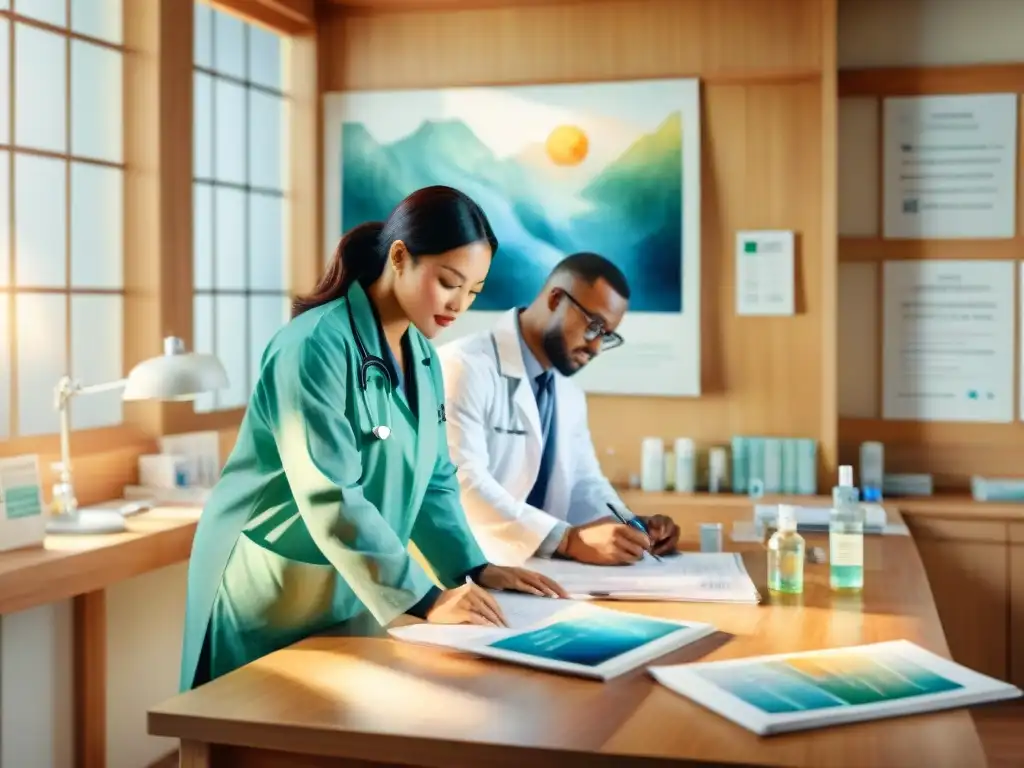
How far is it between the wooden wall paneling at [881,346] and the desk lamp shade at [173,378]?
2.42m

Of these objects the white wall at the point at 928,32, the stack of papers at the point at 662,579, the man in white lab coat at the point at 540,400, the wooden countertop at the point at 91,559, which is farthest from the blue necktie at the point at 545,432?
the white wall at the point at 928,32

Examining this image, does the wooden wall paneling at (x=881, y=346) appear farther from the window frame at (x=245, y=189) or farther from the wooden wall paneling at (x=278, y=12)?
the window frame at (x=245, y=189)

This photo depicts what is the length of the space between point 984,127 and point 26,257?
10.4ft

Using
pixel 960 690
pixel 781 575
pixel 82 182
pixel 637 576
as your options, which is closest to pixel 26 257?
pixel 82 182

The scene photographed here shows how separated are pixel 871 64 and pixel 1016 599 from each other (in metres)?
1.91

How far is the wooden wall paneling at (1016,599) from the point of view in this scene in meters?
4.14

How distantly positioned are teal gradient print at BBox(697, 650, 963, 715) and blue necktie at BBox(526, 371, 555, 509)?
131cm

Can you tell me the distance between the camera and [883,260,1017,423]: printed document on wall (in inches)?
176

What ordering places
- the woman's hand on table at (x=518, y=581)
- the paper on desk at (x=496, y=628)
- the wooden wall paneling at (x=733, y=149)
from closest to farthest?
the paper on desk at (x=496, y=628), the woman's hand on table at (x=518, y=581), the wooden wall paneling at (x=733, y=149)

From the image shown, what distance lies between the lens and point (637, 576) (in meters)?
2.40

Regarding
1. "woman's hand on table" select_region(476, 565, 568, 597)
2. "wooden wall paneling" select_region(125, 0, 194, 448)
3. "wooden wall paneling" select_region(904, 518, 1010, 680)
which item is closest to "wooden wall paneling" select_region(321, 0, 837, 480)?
"wooden wall paneling" select_region(904, 518, 1010, 680)

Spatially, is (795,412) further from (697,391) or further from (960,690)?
(960,690)

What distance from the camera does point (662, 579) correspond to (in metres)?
2.37

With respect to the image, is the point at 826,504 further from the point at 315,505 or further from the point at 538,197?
the point at 315,505
